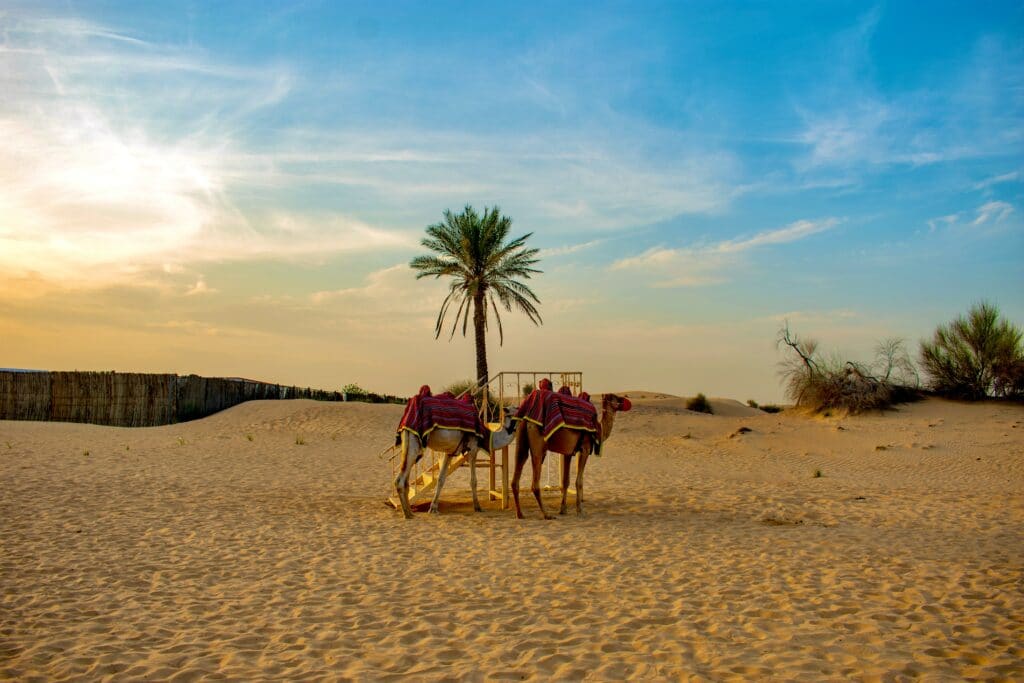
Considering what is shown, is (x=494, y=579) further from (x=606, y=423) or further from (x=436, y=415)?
(x=606, y=423)

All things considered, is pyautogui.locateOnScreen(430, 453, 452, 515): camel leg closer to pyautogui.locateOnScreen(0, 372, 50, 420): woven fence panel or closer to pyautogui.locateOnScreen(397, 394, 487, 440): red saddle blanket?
pyautogui.locateOnScreen(397, 394, 487, 440): red saddle blanket

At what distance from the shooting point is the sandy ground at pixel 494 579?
246 inches

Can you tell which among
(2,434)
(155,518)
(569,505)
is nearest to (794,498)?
(569,505)

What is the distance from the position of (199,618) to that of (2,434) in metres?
18.7

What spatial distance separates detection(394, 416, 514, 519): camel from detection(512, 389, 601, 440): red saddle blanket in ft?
2.66

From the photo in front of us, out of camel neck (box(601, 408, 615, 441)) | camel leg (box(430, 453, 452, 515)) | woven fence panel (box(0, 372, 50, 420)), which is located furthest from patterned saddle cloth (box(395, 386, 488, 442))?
woven fence panel (box(0, 372, 50, 420))

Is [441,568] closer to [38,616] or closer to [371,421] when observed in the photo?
[38,616]

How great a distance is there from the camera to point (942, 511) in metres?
13.8

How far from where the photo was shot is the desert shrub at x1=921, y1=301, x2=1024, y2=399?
3228 cm

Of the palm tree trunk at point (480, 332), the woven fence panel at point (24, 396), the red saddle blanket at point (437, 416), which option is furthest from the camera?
the palm tree trunk at point (480, 332)

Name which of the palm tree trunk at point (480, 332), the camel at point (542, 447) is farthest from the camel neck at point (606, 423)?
the palm tree trunk at point (480, 332)

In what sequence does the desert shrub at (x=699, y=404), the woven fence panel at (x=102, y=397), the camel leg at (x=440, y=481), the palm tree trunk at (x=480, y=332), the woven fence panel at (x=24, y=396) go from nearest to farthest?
the camel leg at (x=440, y=481) → the woven fence panel at (x=24, y=396) → the woven fence panel at (x=102, y=397) → the palm tree trunk at (x=480, y=332) → the desert shrub at (x=699, y=404)

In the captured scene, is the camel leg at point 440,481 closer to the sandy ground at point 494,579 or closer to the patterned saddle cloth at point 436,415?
the sandy ground at point 494,579

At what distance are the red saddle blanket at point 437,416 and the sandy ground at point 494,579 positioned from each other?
1.55m
